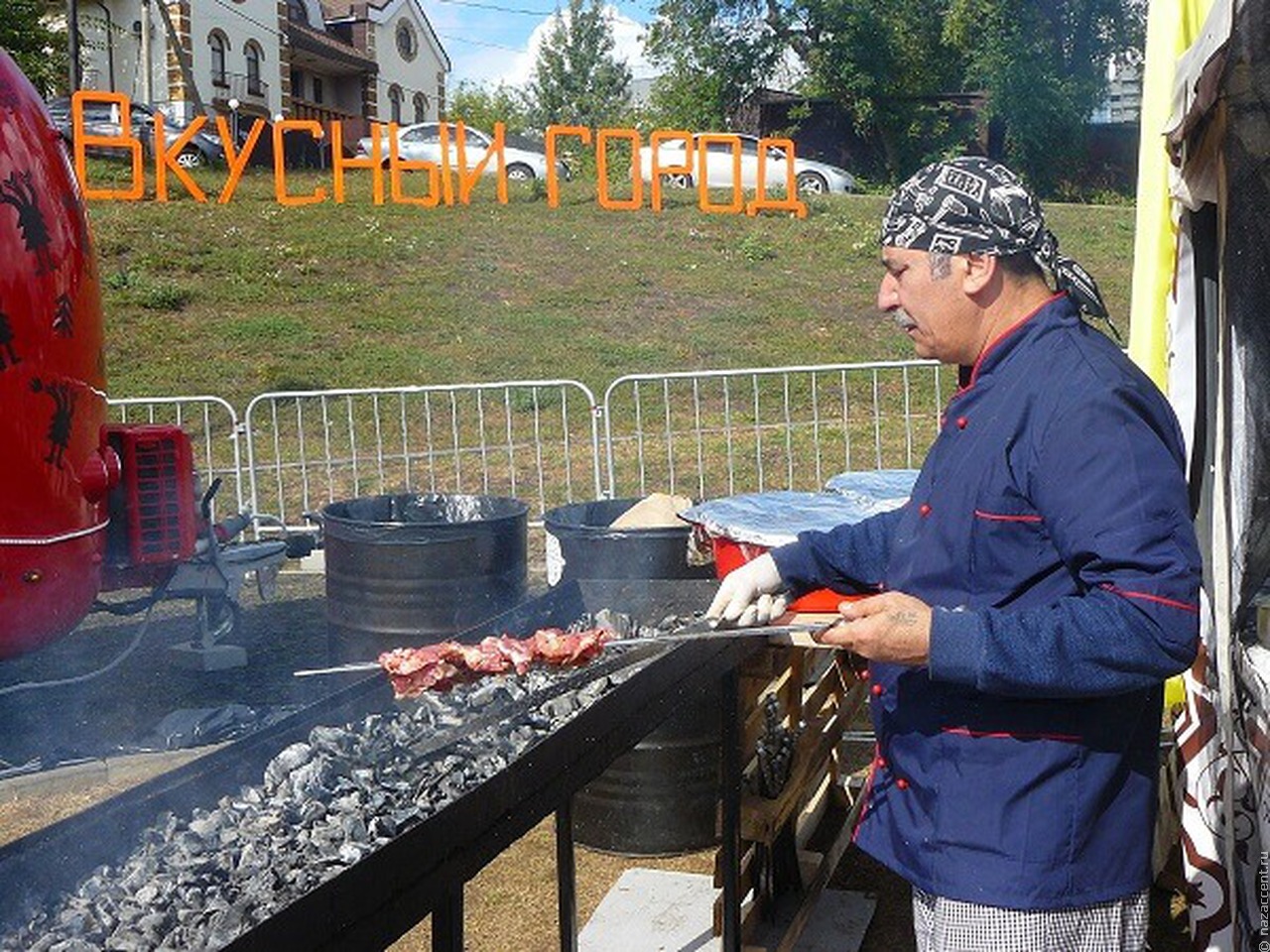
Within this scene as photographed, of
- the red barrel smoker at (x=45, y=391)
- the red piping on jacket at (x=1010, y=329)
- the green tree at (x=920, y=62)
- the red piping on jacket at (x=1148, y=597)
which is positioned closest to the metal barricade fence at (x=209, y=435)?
the red barrel smoker at (x=45, y=391)

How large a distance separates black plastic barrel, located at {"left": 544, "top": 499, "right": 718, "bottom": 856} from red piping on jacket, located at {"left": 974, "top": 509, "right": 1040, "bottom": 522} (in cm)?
241

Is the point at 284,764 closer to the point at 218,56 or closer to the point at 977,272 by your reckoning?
the point at 977,272

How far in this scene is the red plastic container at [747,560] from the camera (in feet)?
9.83

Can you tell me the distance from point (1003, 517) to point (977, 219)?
463 mm

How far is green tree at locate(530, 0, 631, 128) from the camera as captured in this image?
56375mm

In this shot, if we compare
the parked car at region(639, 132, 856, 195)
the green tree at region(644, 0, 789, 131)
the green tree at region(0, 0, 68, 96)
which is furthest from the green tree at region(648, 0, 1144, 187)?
the green tree at region(0, 0, 68, 96)

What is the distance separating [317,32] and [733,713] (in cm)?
4936

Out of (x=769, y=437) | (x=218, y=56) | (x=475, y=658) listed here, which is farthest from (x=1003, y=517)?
(x=218, y=56)

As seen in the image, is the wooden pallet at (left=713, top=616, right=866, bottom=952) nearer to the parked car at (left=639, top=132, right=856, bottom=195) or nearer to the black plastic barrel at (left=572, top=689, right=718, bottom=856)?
the black plastic barrel at (left=572, top=689, right=718, bottom=856)

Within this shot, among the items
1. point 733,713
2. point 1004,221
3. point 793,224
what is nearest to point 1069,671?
point 1004,221

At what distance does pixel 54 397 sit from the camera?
13.4 feet

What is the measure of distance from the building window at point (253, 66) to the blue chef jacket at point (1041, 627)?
4281 cm

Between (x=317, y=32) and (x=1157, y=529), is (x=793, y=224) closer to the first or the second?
(x=1157, y=529)

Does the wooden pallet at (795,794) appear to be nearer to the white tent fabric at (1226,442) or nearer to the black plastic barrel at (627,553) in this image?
the black plastic barrel at (627,553)
